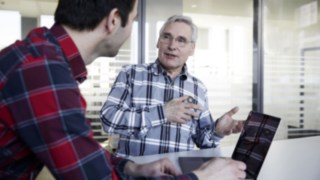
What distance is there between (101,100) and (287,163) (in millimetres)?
2891

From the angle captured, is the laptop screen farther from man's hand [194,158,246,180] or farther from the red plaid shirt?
the red plaid shirt

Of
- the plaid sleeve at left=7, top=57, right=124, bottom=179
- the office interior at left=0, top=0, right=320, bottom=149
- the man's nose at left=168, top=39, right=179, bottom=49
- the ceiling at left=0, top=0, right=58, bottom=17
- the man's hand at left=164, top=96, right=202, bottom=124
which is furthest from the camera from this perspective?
the office interior at left=0, top=0, right=320, bottom=149

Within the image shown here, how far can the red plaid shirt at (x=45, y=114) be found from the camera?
1.98ft

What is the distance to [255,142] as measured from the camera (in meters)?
1.05

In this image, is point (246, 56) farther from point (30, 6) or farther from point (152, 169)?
point (152, 169)

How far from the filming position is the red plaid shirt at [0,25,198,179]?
1.98ft

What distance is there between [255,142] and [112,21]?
1.94 feet

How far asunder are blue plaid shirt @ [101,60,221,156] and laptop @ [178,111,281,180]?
1.27ft

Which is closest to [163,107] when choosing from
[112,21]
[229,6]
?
[112,21]

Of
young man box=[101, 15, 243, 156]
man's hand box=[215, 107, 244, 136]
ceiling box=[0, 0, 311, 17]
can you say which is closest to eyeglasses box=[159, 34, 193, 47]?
young man box=[101, 15, 243, 156]

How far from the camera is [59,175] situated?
0.63 meters

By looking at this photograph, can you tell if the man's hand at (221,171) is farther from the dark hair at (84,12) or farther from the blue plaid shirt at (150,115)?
the blue plaid shirt at (150,115)

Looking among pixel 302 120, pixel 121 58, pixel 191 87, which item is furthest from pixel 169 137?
pixel 302 120

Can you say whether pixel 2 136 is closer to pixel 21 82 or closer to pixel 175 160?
pixel 21 82
